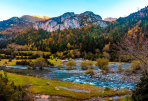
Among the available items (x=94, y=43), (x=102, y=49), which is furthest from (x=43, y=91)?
(x=94, y=43)

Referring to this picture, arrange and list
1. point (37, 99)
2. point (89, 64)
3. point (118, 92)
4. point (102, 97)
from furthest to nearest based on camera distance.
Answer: point (89, 64), point (118, 92), point (102, 97), point (37, 99)

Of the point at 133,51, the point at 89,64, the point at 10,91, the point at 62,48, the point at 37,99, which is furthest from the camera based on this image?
the point at 62,48

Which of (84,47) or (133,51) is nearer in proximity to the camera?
(133,51)

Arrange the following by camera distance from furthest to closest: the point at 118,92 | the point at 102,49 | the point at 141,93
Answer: the point at 102,49 < the point at 118,92 < the point at 141,93

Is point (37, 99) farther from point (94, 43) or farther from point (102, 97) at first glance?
point (94, 43)

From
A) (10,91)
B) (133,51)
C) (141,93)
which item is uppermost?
(133,51)

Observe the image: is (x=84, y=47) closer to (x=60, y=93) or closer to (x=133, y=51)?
(x=60, y=93)

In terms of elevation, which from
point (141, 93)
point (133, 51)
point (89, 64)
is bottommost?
point (89, 64)

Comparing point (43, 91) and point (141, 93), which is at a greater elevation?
point (141, 93)

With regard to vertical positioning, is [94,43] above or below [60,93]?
above

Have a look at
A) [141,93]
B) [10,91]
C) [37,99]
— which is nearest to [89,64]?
[37,99]
